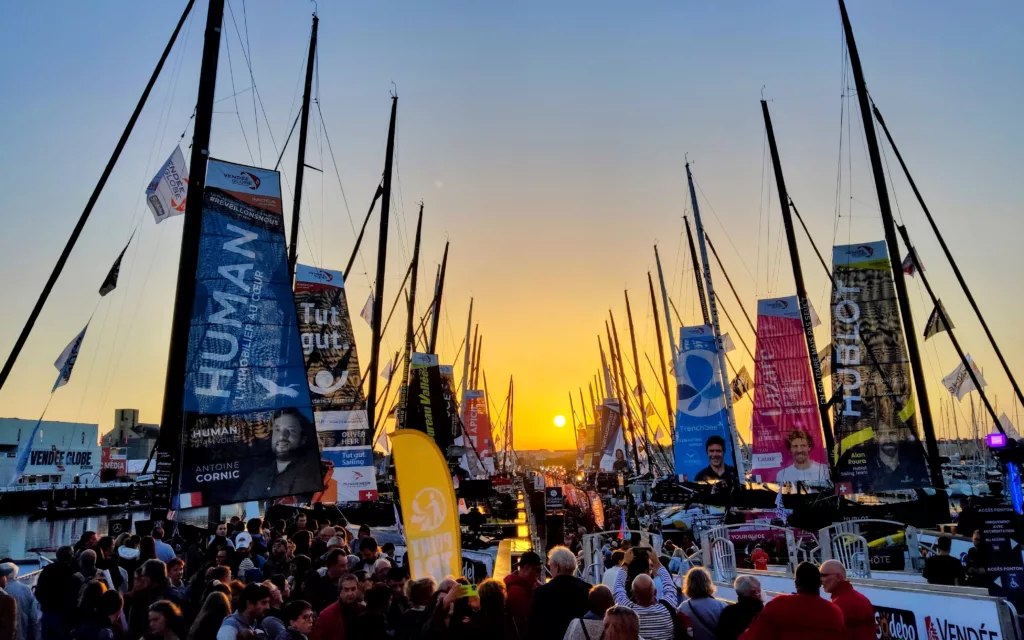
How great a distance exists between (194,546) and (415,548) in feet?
13.2

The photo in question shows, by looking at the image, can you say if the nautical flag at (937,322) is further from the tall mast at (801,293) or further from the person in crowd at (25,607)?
the person in crowd at (25,607)

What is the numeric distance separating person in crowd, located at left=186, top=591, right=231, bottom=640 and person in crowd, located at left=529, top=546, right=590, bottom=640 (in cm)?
234

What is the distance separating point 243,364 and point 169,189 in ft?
12.6

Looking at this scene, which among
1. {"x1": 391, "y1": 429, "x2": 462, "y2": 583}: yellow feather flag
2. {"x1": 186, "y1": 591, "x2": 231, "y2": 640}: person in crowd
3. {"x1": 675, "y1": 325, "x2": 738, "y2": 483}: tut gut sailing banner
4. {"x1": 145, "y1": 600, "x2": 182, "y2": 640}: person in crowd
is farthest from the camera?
{"x1": 675, "y1": 325, "x2": 738, "y2": 483}: tut gut sailing banner

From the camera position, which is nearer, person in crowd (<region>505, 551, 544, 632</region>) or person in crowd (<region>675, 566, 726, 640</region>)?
person in crowd (<region>675, 566, 726, 640</region>)

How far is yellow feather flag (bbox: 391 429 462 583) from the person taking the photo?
843cm

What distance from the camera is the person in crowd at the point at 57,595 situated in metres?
7.00

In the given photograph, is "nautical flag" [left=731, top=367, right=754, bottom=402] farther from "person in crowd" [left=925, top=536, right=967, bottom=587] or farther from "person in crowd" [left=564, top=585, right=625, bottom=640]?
"person in crowd" [left=564, top=585, right=625, bottom=640]

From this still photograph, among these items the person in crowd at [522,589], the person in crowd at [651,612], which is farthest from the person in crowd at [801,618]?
the person in crowd at [522,589]

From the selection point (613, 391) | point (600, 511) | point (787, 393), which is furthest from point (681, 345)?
point (613, 391)

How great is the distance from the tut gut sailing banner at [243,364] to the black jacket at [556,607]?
592 centimetres

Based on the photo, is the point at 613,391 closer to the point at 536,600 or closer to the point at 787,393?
the point at 787,393

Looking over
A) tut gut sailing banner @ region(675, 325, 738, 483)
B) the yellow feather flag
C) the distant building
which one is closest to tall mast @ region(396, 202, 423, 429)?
tut gut sailing banner @ region(675, 325, 738, 483)

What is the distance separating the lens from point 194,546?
1038 centimetres
